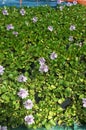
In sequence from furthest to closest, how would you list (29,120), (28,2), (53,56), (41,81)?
(28,2), (53,56), (41,81), (29,120)

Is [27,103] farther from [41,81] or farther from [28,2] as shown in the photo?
[28,2]

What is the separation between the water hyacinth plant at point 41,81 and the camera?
355cm

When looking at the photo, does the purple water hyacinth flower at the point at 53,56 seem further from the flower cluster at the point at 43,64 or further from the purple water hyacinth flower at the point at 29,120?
the purple water hyacinth flower at the point at 29,120

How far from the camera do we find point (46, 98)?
366cm

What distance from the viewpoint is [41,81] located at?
371 centimetres

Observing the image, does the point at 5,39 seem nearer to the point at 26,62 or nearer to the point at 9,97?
the point at 26,62

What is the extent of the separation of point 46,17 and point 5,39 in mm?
1538

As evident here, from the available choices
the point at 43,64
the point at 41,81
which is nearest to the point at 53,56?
the point at 43,64

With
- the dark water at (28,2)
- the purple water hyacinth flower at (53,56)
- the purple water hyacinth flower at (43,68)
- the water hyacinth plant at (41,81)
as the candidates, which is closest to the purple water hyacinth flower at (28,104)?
the water hyacinth plant at (41,81)

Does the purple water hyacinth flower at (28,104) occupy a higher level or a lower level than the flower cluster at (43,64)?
lower

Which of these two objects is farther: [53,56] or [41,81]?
[53,56]

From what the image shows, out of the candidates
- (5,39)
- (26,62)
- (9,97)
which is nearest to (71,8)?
(5,39)

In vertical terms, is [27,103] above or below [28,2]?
below

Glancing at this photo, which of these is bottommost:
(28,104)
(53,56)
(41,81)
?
(28,104)
